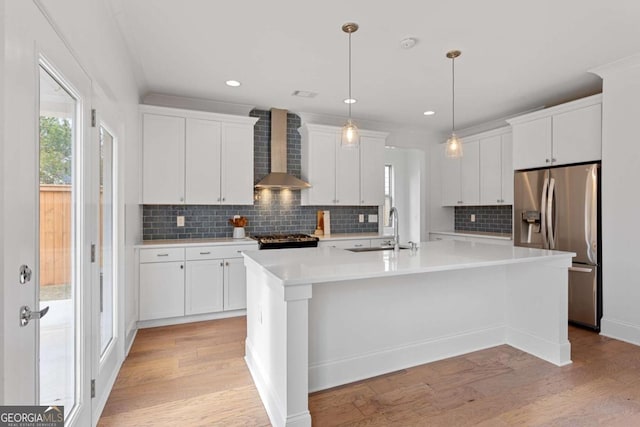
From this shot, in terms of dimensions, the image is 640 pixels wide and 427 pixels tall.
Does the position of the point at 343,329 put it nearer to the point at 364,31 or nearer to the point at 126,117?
the point at 364,31

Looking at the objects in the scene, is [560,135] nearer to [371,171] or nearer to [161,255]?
[371,171]

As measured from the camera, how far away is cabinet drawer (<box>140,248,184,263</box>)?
11.6 ft

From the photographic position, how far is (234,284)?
3.92 meters

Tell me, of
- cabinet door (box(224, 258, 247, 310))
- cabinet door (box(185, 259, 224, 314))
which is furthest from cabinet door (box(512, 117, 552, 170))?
cabinet door (box(185, 259, 224, 314))

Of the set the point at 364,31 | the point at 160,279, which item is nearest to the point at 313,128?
the point at 364,31

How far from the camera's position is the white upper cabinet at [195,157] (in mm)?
3807

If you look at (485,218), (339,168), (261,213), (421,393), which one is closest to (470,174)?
(485,218)

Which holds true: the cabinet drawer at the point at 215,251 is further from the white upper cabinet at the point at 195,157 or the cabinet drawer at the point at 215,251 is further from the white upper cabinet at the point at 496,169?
the white upper cabinet at the point at 496,169

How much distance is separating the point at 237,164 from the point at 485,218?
3963 millimetres

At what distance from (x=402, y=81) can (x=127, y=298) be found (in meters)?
3.43

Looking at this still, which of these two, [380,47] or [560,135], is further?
[560,135]

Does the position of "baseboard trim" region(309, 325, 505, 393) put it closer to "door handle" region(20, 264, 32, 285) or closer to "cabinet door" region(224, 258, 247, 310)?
"door handle" region(20, 264, 32, 285)

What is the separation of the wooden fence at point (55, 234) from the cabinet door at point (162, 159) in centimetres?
227

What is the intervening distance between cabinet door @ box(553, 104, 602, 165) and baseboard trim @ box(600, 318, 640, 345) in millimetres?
1612
